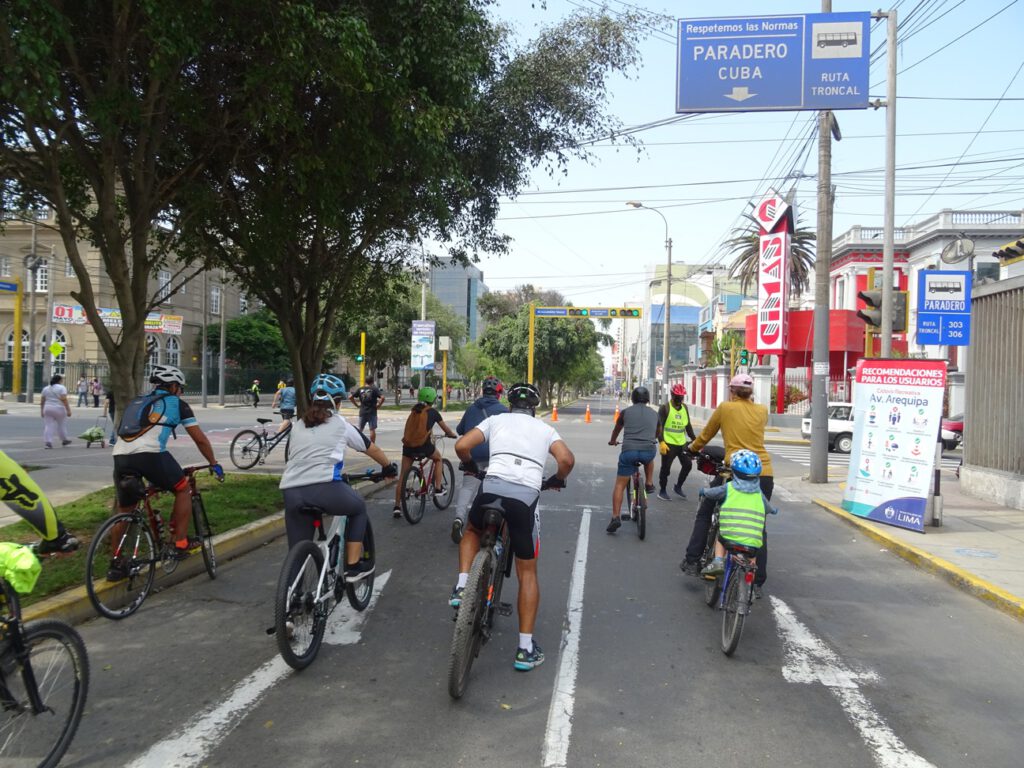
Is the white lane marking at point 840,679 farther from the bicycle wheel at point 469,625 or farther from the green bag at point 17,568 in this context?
the green bag at point 17,568

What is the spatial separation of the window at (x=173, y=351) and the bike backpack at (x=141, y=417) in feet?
162

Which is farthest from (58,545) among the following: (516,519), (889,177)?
(889,177)

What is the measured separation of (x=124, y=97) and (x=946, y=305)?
10.0m

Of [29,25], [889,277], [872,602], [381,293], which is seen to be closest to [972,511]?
[889,277]

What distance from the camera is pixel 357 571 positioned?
18.2ft

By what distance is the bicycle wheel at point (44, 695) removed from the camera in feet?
11.0

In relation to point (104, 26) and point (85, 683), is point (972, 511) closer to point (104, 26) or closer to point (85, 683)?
point (85, 683)

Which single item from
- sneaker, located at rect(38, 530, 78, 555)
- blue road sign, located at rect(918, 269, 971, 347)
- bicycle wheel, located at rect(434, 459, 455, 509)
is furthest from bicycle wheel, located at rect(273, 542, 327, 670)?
blue road sign, located at rect(918, 269, 971, 347)

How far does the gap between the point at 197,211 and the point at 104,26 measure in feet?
7.38

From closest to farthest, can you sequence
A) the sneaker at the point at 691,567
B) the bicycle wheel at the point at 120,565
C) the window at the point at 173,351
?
the bicycle wheel at the point at 120,565
the sneaker at the point at 691,567
the window at the point at 173,351

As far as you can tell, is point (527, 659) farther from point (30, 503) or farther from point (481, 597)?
point (30, 503)

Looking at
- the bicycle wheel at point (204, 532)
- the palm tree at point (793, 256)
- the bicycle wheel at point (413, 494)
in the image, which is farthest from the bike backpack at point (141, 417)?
the palm tree at point (793, 256)

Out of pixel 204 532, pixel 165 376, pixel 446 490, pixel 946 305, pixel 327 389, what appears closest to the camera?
pixel 327 389

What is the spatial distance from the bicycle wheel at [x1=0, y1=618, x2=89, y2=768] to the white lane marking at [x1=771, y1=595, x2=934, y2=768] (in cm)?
380
